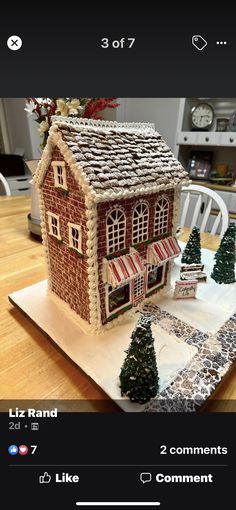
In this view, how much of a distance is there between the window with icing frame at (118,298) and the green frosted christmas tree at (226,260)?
1.67 feet

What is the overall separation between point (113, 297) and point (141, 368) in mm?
400

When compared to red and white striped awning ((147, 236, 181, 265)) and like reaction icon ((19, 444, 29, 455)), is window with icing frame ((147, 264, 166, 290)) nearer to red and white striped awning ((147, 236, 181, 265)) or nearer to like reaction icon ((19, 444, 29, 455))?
red and white striped awning ((147, 236, 181, 265))

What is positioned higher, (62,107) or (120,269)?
(62,107)

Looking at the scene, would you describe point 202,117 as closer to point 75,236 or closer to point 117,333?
point 75,236

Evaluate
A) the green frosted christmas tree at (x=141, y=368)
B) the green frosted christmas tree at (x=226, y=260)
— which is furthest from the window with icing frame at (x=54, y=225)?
the green frosted christmas tree at (x=226, y=260)

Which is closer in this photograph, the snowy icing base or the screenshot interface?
the screenshot interface

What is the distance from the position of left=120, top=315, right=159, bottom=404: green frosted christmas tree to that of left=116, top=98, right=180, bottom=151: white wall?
9.37 feet

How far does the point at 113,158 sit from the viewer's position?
958 millimetres

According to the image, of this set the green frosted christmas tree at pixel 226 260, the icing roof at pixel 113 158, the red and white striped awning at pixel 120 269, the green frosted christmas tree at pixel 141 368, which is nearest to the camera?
the green frosted christmas tree at pixel 141 368

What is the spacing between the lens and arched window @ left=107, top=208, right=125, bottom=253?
0.96m

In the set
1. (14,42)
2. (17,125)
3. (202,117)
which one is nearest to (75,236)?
(14,42)

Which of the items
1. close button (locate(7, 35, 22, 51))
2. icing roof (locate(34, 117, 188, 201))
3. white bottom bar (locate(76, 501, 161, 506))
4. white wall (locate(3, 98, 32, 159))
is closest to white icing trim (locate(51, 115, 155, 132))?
icing roof (locate(34, 117, 188, 201))

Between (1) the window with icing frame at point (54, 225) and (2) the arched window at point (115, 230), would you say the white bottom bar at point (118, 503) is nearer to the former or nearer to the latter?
(2) the arched window at point (115, 230)

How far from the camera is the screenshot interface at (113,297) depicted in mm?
583
